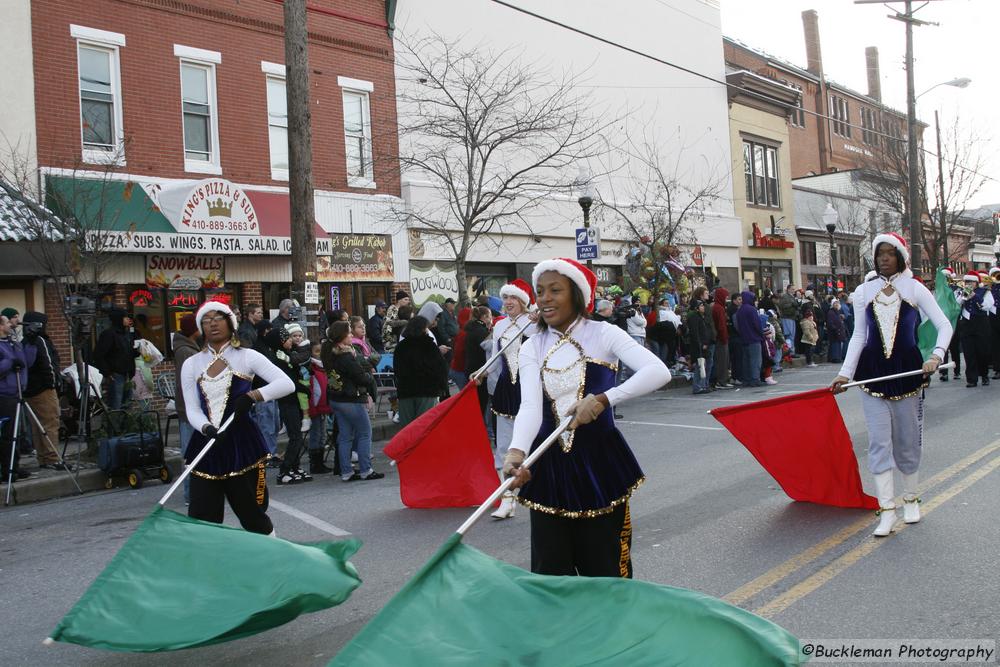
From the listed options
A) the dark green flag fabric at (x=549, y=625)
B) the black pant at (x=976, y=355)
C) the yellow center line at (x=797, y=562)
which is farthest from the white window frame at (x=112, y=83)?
the black pant at (x=976, y=355)

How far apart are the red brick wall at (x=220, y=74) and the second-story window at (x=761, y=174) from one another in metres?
17.5

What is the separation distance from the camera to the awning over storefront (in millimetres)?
15000

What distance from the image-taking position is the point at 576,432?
427 cm

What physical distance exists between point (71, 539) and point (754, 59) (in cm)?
3785

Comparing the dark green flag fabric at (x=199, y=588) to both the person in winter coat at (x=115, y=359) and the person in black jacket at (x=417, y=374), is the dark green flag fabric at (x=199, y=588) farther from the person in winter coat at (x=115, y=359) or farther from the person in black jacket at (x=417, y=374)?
the person in winter coat at (x=115, y=359)

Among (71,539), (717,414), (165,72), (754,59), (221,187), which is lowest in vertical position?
(71,539)

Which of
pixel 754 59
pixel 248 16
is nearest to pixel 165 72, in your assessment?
pixel 248 16

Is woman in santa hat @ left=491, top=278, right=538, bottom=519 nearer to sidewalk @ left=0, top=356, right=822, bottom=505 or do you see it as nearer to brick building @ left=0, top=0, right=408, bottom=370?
sidewalk @ left=0, top=356, right=822, bottom=505

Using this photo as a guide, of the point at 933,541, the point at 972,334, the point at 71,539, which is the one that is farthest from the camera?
the point at 972,334

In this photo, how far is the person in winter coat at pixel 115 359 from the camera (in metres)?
13.7

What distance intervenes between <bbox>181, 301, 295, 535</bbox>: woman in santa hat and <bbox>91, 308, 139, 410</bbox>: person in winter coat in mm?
7836

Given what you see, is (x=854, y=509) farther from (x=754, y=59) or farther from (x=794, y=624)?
(x=754, y=59)

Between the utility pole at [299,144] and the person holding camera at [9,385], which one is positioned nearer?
the person holding camera at [9,385]

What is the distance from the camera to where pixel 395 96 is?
69.6 feet
